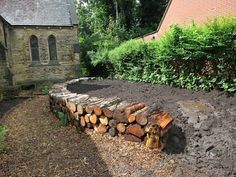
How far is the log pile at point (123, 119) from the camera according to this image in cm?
580

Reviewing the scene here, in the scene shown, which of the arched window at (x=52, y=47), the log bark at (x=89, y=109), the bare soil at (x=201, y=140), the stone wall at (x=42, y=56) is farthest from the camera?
the arched window at (x=52, y=47)

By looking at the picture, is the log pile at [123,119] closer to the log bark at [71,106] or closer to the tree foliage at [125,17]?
the log bark at [71,106]

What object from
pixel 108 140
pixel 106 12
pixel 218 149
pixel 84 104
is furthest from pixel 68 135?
pixel 106 12

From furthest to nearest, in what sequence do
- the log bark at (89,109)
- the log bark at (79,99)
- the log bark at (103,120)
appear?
the log bark at (79,99)
the log bark at (89,109)
the log bark at (103,120)

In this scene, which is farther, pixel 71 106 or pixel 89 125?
pixel 71 106

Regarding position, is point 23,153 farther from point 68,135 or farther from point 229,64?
point 229,64

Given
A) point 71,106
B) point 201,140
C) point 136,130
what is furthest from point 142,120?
point 71,106

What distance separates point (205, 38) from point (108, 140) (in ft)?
13.5

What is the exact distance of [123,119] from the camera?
249 inches

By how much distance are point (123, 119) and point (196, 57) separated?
3.97m

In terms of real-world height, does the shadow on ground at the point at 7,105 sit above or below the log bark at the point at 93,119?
below

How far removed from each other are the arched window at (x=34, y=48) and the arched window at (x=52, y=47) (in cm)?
99

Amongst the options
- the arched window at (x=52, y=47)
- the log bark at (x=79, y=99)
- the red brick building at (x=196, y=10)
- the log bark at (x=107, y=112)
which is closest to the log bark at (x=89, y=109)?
the log bark at (x=107, y=112)

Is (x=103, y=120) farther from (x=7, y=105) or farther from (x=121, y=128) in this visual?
(x=7, y=105)
